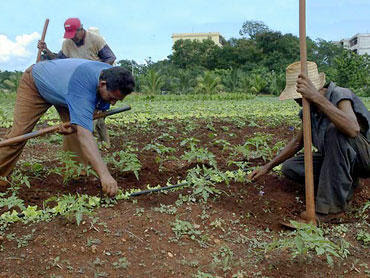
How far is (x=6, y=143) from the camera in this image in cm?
344

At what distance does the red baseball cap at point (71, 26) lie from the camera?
5.23 metres

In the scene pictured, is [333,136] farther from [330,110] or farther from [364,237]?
[364,237]

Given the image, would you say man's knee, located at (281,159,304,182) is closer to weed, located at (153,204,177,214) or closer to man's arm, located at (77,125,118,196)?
weed, located at (153,204,177,214)

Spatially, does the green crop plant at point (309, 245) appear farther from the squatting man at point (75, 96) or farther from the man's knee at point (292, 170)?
the squatting man at point (75, 96)

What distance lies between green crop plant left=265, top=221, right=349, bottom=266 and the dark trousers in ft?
1.95

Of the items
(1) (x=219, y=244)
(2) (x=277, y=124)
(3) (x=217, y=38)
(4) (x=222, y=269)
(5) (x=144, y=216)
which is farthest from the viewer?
(3) (x=217, y=38)

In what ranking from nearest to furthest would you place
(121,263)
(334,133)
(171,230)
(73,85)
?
1. (121,263)
2. (171,230)
3. (334,133)
4. (73,85)

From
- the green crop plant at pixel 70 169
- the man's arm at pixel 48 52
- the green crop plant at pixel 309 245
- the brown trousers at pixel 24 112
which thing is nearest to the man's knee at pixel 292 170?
the green crop plant at pixel 309 245

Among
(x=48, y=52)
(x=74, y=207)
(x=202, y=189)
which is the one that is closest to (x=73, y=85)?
(x=74, y=207)

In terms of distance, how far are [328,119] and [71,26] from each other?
133 inches

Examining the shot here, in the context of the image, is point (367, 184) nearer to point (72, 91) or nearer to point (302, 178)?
point (302, 178)

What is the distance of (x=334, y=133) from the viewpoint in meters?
3.30

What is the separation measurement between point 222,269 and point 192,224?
57cm

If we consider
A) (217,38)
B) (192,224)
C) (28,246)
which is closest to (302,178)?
(192,224)
